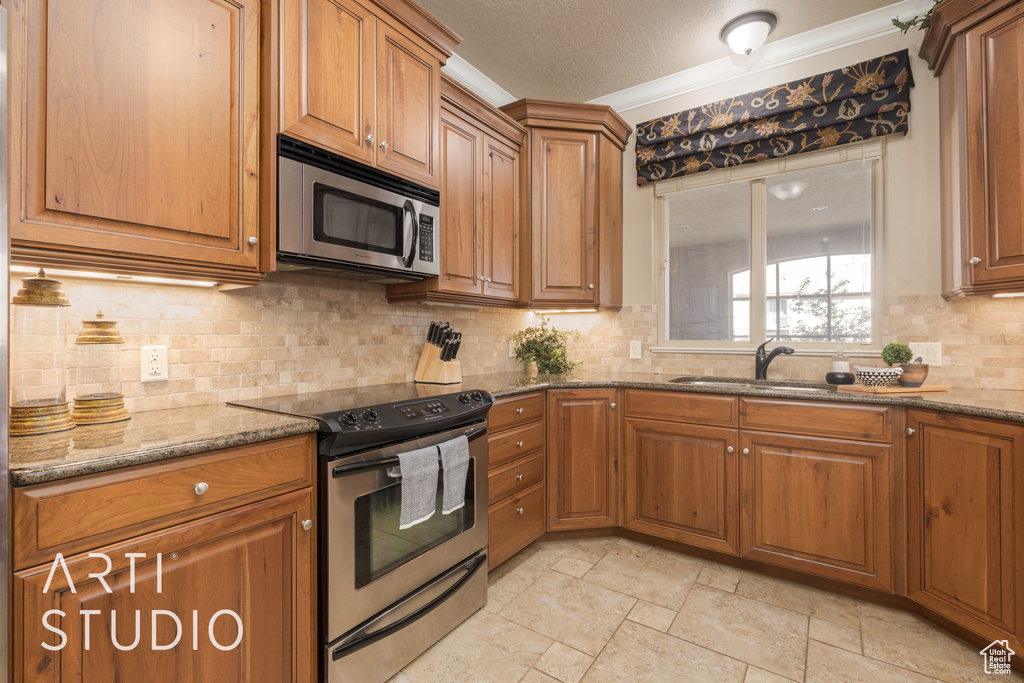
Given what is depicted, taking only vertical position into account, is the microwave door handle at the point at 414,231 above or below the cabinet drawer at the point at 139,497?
above

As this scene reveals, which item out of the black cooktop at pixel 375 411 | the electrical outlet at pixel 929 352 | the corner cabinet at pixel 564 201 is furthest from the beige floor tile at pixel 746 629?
the corner cabinet at pixel 564 201

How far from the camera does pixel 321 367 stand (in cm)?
216

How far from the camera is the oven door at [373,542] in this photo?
148 cm

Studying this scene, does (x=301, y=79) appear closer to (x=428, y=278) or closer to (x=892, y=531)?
(x=428, y=278)

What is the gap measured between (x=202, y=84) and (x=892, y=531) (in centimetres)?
305

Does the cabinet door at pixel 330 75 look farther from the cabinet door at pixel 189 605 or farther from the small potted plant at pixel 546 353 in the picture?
the small potted plant at pixel 546 353

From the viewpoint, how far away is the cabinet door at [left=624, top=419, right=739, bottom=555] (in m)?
2.40

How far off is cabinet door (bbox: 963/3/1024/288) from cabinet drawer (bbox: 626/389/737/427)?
1.13 metres

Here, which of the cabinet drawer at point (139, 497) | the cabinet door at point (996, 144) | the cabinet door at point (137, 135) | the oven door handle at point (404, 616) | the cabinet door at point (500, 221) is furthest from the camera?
the cabinet door at point (500, 221)

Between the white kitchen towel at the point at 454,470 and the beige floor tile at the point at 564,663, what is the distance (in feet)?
2.04

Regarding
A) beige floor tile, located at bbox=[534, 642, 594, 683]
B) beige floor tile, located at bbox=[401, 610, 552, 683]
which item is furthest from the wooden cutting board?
beige floor tile, located at bbox=[401, 610, 552, 683]

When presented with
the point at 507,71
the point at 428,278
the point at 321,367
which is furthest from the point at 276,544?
the point at 507,71

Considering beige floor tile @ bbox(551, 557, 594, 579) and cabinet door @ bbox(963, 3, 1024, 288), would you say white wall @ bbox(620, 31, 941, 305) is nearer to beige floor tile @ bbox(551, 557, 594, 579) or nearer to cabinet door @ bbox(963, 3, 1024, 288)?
cabinet door @ bbox(963, 3, 1024, 288)

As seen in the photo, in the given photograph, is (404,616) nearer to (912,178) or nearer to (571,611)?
(571,611)
